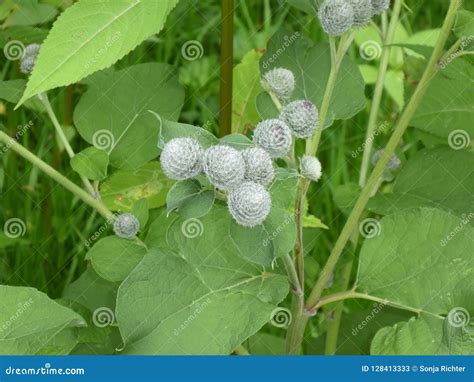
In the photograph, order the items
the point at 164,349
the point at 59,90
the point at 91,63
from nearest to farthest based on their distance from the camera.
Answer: the point at 91,63, the point at 164,349, the point at 59,90

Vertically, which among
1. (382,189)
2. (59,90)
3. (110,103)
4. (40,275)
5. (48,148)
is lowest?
(382,189)

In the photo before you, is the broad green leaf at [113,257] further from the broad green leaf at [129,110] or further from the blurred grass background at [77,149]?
the blurred grass background at [77,149]

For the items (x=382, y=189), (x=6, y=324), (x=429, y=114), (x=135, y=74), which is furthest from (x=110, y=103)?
(x=382, y=189)

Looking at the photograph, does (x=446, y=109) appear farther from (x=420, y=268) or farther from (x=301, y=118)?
(x=301, y=118)

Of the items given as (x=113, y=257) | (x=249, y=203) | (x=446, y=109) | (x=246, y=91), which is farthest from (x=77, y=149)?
(x=249, y=203)

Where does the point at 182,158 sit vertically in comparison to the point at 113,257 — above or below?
above

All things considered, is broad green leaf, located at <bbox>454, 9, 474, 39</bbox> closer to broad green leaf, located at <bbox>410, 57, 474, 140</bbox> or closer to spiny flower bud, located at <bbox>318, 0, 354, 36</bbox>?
spiny flower bud, located at <bbox>318, 0, 354, 36</bbox>

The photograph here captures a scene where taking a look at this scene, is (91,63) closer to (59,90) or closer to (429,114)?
(429,114)
